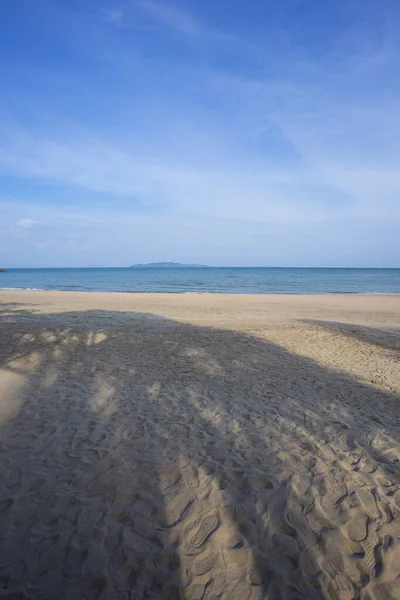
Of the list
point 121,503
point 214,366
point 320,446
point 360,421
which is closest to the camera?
point 121,503

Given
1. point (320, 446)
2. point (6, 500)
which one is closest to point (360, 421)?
point (320, 446)

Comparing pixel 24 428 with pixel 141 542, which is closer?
pixel 141 542

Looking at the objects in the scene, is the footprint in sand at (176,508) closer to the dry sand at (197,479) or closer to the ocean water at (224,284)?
the dry sand at (197,479)

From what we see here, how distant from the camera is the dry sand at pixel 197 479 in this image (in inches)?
98.7

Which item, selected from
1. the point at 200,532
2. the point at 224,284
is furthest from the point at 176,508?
the point at 224,284

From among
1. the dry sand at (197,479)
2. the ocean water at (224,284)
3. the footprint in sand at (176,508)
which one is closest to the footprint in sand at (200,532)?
the dry sand at (197,479)

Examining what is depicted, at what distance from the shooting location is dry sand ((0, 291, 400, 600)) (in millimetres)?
2508

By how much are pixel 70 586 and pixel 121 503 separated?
0.82m

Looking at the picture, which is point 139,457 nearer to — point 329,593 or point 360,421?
point 329,593

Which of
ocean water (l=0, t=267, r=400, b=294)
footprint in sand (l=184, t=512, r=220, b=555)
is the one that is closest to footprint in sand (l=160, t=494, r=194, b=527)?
footprint in sand (l=184, t=512, r=220, b=555)

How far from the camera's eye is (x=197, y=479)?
3.58 metres

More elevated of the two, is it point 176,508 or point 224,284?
point 224,284

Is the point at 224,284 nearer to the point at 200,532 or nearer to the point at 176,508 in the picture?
the point at 176,508

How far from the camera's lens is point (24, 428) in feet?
15.0
